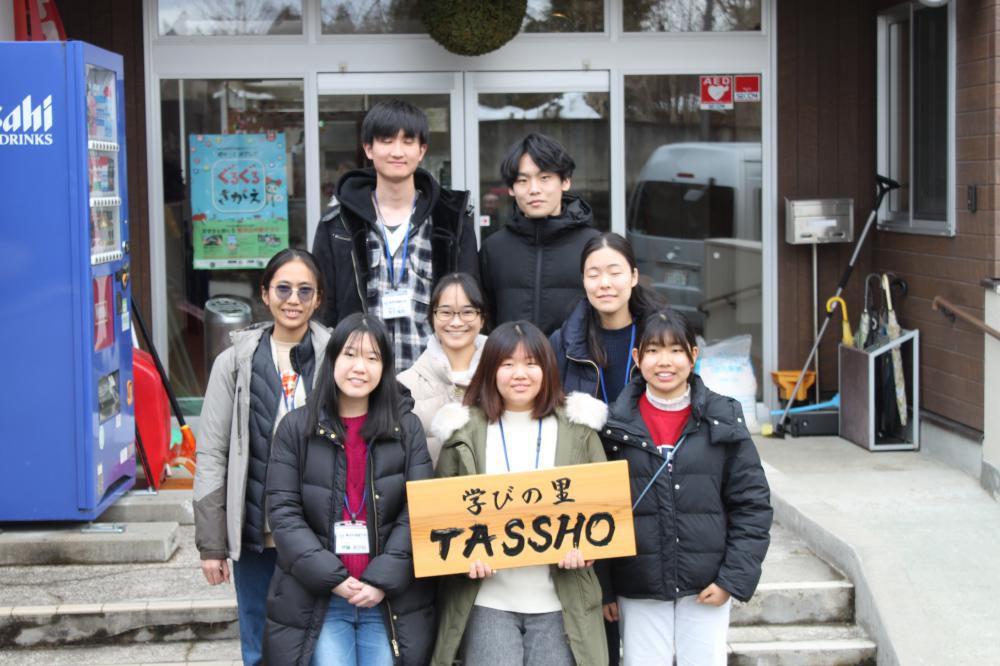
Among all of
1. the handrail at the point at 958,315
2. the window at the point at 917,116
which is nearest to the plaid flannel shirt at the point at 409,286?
the handrail at the point at 958,315

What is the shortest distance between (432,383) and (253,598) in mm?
891

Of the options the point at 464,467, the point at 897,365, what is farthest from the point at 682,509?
A: the point at 897,365

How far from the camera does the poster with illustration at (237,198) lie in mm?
8242

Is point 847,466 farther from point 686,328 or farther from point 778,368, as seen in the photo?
point 686,328

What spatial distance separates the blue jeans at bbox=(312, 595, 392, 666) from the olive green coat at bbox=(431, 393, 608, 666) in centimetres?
17

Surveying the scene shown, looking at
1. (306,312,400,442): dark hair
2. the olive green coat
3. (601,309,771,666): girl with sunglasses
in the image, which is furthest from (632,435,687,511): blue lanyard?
(306,312,400,442): dark hair

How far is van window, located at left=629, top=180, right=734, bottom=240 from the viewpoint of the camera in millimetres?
8500

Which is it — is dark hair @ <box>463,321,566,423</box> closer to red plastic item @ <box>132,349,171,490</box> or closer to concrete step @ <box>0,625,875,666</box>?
concrete step @ <box>0,625,875,666</box>

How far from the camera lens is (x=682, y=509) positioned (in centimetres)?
387

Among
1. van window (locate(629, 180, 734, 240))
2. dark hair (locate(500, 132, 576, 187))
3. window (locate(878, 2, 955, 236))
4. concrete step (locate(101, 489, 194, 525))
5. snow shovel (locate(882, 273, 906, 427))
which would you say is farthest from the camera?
van window (locate(629, 180, 734, 240))

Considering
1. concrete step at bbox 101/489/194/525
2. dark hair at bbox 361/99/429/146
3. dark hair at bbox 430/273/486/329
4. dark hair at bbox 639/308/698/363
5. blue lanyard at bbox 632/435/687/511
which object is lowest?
concrete step at bbox 101/489/194/525

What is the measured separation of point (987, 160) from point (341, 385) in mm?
4558

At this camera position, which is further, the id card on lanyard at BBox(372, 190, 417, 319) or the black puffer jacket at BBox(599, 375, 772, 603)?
the id card on lanyard at BBox(372, 190, 417, 319)

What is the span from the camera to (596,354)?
4.15 m
